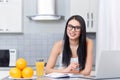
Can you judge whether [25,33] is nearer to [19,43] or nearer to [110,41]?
[19,43]

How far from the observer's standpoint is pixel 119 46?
11.5ft

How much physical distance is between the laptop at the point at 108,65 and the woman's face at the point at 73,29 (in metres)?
0.89

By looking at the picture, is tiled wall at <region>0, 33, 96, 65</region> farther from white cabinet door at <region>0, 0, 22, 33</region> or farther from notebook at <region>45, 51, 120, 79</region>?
notebook at <region>45, 51, 120, 79</region>

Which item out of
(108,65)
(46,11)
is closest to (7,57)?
(46,11)

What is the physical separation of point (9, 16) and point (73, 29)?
1604mm

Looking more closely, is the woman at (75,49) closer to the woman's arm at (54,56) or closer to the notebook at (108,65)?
the woman's arm at (54,56)

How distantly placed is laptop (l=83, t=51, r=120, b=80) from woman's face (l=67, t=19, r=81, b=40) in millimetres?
885

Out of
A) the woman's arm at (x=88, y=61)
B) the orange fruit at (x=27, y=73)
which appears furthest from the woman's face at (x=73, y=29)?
the orange fruit at (x=27, y=73)

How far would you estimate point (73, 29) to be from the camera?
8.44ft

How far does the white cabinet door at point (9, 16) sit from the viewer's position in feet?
12.7

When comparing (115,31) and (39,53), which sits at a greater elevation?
(115,31)

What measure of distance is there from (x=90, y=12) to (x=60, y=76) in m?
2.03

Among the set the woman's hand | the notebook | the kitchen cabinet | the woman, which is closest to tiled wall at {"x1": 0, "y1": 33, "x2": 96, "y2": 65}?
the kitchen cabinet

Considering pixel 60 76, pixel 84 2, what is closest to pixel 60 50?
pixel 60 76
